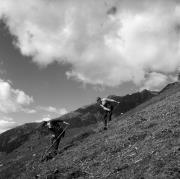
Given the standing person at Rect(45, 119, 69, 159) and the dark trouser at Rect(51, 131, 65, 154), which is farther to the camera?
the standing person at Rect(45, 119, 69, 159)

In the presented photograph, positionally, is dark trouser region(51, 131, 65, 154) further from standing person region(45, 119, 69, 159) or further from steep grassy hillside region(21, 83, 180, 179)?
steep grassy hillside region(21, 83, 180, 179)

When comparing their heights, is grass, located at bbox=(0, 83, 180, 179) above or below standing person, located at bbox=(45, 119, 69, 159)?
below

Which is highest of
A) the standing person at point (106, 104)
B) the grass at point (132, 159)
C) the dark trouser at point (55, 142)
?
the standing person at point (106, 104)

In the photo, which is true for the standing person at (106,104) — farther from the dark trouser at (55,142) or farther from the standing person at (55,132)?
the dark trouser at (55,142)

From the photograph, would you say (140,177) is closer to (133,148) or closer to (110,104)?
(133,148)

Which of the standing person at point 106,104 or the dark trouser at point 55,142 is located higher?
the standing person at point 106,104

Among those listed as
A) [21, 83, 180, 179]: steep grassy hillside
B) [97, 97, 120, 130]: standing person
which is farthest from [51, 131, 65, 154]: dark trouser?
[97, 97, 120, 130]: standing person

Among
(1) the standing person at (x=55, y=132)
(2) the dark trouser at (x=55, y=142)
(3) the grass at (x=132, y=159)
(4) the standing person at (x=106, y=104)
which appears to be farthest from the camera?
(4) the standing person at (x=106, y=104)

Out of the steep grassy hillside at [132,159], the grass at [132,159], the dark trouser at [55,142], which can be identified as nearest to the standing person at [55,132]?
the dark trouser at [55,142]

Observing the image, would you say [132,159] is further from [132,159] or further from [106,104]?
[106,104]

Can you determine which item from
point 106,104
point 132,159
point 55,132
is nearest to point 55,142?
point 55,132

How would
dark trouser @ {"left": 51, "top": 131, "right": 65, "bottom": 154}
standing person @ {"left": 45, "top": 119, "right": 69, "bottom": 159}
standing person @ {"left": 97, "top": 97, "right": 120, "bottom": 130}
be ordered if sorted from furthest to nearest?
1. standing person @ {"left": 97, "top": 97, "right": 120, "bottom": 130}
2. standing person @ {"left": 45, "top": 119, "right": 69, "bottom": 159}
3. dark trouser @ {"left": 51, "top": 131, "right": 65, "bottom": 154}

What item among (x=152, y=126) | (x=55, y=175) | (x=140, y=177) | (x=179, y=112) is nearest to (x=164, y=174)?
(x=140, y=177)

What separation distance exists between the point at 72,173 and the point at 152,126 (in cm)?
849
